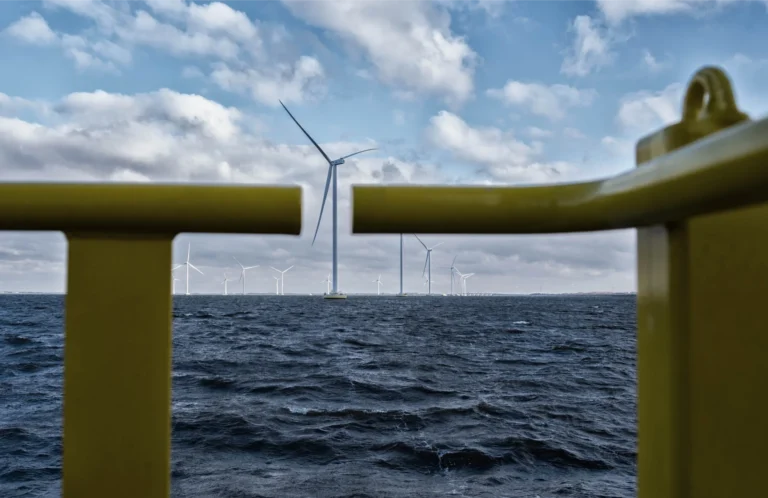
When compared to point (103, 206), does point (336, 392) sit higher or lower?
lower

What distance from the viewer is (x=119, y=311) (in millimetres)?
923

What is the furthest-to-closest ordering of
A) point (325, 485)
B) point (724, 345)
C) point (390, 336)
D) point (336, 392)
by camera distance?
point (390, 336) < point (336, 392) < point (325, 485) < point (724, 345)

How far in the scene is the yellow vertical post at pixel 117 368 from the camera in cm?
91

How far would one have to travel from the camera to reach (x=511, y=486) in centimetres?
750

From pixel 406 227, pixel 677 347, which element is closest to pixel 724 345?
pixel 677 347

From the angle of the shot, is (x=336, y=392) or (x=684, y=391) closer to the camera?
(x=684, y=391)

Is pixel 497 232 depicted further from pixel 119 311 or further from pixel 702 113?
pixel 119 311

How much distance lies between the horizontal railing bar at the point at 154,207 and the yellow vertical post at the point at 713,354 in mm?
594

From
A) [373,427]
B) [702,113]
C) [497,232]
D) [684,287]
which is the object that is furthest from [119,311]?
[373,427]

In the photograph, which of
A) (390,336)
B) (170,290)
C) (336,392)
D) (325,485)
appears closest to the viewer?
(170,290)

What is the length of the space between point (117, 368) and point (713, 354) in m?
0.93

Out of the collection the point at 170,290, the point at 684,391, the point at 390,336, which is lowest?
the point at 390,336

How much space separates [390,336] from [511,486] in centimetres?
2223

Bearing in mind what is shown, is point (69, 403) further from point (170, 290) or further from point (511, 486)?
point (511, 486)
